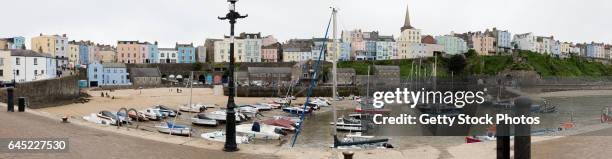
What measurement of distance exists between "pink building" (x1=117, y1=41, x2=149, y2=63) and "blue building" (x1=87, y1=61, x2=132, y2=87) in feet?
68.3


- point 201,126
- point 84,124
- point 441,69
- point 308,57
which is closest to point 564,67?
point 441,69

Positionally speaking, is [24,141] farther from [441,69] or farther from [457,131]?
[441,69]

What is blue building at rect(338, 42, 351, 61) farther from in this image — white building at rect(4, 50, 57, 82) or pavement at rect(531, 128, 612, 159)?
pavement at rect(531, 128, 612, 159)

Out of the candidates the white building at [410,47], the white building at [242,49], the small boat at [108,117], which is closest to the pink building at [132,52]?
the white building at [242,49]

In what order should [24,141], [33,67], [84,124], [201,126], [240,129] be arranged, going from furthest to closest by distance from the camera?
[33,67] < [201,126] < [240,129] < [84,124] < [24,141]

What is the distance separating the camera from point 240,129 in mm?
29203

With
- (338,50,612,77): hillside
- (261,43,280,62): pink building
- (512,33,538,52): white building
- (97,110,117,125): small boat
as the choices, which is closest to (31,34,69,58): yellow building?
(261,43,280,62): pink building

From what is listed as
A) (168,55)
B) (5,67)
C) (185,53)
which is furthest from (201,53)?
(5,67)

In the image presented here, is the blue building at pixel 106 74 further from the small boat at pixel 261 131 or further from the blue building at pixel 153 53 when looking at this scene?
the small boat at pixel 261 131

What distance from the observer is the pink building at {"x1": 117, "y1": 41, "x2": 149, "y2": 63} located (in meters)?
110

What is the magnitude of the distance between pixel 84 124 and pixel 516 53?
10743 cm

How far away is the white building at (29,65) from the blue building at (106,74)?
17465 millimetres

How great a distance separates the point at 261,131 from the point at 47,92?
25821mm

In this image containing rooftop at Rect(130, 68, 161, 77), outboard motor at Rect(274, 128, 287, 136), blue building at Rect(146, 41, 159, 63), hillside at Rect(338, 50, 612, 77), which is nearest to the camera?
outboard motor at Rect(274, 128, 287, 136)
